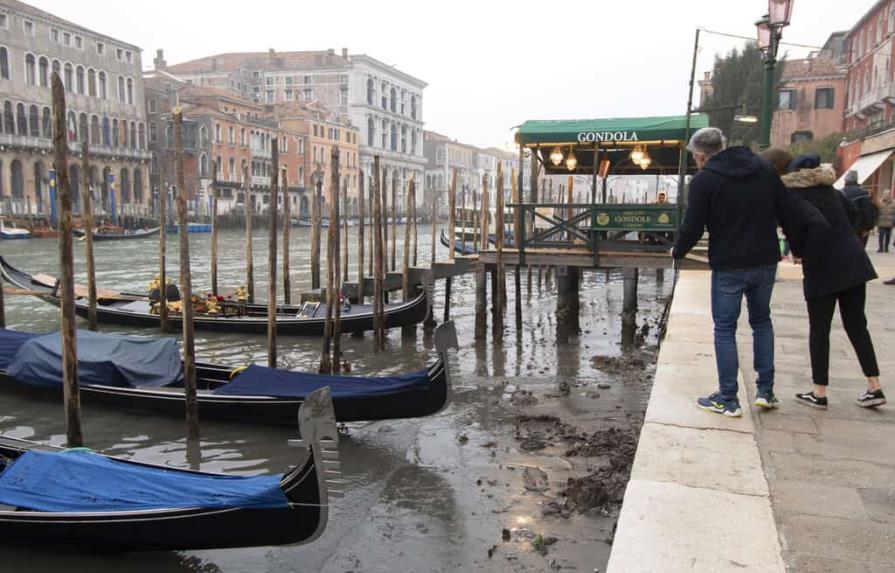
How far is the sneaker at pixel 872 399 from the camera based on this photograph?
9.44 feet

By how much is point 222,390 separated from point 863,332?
4363 millimetres

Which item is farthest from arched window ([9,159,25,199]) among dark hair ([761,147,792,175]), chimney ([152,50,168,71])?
dark hair ([761,147,792,175])

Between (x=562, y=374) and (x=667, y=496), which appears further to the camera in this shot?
(x=562, y=374)

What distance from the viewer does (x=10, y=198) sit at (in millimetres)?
31797

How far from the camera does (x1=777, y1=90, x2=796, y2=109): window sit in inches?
1108

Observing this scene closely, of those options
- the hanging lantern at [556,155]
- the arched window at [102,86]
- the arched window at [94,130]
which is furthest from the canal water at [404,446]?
the arched window at [102,86]

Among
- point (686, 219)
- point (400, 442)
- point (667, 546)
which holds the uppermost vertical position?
point (686, 219)

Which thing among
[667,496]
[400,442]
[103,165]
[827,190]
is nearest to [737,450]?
[667,496]

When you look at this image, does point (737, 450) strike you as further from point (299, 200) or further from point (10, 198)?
point (299, 200)

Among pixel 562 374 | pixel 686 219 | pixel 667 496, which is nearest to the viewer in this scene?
pixel 667 496

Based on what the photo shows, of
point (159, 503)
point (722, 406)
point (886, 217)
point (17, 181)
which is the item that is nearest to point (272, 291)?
point (159, 503)

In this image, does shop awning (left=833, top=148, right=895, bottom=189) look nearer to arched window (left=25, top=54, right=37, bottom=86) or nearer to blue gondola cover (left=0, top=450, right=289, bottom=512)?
blue gondola cover (left=0, top=450, right=289, bottom=512)

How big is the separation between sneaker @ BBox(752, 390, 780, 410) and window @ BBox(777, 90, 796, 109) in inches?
1130

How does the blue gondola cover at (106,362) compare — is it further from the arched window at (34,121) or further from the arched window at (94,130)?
the arched window at (94,130)
